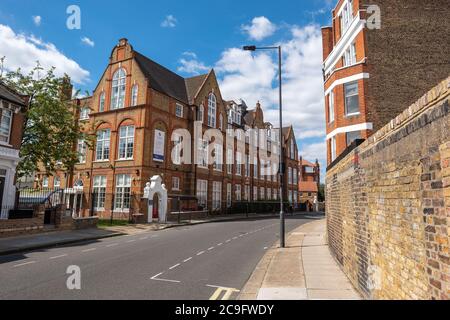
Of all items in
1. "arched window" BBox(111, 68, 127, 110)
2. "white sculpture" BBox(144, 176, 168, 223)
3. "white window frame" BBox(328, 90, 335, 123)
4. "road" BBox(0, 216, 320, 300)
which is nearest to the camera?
"road" BBox(0, 216, 320, 300)

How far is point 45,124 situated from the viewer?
24.1 meters

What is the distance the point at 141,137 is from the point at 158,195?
6.30 meters

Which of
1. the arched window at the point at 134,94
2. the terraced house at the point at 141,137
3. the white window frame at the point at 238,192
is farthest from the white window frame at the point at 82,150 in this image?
the white window frame at the point at 238,192

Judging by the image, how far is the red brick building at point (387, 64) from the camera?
59.5ft

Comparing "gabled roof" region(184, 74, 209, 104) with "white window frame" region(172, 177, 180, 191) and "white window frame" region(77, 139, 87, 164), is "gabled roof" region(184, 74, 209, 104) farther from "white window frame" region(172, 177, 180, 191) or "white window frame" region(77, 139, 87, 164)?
"white window frame" region(77, 139, 87, 164)

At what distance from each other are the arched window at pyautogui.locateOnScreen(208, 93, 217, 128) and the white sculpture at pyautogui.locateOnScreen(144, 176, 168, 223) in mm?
15259

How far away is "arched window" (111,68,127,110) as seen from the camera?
34344 millimetres

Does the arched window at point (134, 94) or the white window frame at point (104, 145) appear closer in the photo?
the arched window at point (134, 94)

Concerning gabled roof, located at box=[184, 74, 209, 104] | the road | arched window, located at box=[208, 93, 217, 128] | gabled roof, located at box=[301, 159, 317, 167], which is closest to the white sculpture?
the road

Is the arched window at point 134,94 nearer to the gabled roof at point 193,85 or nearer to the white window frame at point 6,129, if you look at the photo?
the gabled roof at point 193,85

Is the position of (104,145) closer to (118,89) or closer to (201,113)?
(118,89)

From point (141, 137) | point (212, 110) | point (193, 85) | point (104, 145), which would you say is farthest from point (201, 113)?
point (104, 145)

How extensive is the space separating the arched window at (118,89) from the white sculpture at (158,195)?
10.7 metres
